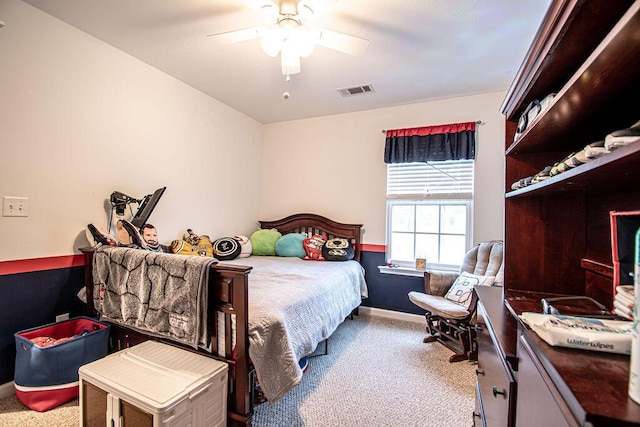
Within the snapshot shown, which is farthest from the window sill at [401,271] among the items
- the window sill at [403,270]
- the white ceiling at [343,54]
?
the white ceiling at [343,54]

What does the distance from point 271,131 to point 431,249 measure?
8.97ft

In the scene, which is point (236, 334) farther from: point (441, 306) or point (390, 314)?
point (390, 314)

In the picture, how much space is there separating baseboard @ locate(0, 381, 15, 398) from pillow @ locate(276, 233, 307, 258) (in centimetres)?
241

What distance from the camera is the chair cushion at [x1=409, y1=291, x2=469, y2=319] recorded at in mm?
2486

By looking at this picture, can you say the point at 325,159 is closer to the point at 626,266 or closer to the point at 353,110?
the point at 353,110

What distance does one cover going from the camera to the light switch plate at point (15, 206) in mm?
1832

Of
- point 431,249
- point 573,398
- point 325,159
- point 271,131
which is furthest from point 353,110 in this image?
point 573,398

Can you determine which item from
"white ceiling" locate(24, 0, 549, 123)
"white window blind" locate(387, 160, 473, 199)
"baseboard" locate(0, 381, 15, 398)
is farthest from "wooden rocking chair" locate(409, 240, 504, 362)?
"baseboard" locate(0, 381, 15, 398)

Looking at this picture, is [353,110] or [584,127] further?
[353,110]

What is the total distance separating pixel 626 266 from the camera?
0.87 meters

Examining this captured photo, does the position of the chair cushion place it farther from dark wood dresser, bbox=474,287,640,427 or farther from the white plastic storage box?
the white plastic storage box

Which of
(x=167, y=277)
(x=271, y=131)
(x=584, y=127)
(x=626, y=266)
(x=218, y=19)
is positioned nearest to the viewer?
(x=626, y=266)

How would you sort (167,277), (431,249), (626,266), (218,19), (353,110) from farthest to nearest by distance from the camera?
1. (353,110)
2. (431,249)
3. (218,19)
4. (167,277)
5. (626,266)

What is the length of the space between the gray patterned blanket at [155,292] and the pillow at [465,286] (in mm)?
2202
